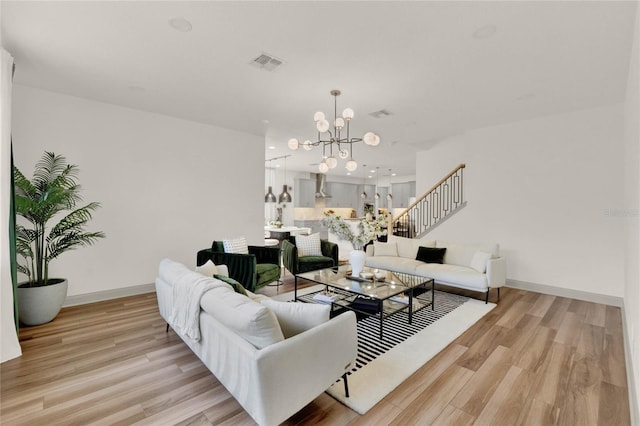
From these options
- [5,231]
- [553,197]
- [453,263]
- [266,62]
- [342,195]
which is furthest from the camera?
[342,195]

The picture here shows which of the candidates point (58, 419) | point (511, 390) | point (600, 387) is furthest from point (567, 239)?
point (58, 419)

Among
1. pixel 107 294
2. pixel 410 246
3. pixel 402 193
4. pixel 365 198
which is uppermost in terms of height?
pixel 402 193

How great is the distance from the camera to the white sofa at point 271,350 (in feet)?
5.24

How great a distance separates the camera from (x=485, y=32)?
2520 mm

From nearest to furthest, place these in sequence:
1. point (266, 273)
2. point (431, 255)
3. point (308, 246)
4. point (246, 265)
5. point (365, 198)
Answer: point (246, 265), point (266, 273), point (431, 255), point (308, 246), point (365, 198)

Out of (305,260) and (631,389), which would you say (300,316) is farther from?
(305,260)

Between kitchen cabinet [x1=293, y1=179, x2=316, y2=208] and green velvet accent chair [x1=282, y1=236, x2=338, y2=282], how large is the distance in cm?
549

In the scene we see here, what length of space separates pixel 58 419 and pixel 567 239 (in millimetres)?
6412

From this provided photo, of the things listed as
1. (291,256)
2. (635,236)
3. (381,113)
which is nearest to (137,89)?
(291,256)

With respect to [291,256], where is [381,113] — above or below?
above

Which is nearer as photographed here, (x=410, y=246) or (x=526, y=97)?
(x=526, y=97)

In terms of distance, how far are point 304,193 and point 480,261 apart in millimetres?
7582

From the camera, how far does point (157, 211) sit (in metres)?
4.85

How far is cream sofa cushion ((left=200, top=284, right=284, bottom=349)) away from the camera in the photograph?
66.1 inches
